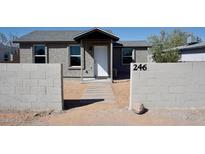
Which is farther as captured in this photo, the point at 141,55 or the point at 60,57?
the point at 141,55

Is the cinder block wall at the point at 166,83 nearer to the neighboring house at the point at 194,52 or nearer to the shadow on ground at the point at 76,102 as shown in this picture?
the shadow on ground at the point at 76,102

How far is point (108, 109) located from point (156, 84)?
184 cm

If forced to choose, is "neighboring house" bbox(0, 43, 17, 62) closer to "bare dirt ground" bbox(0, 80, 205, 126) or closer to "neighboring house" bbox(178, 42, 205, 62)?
"neighboring house" bbox(178, 42, 205, 62)

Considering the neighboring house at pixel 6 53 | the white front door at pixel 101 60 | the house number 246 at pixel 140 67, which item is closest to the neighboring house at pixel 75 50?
the white front door at pixel 101 60

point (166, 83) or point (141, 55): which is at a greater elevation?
point (141, 55)

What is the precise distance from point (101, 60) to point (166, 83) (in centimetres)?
864

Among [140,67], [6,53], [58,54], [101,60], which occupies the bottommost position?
[140,67]

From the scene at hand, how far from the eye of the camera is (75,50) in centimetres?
1633

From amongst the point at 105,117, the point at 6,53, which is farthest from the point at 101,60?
the point at 6,53

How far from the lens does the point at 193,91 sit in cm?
728

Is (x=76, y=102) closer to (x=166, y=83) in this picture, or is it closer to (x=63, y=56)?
(x=166, y=83)

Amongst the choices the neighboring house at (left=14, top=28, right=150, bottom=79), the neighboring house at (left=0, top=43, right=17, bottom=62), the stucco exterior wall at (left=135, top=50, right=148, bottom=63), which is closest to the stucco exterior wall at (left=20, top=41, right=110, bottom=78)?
the neighboring house at (left=14, top=28, right=150, bottom=79)

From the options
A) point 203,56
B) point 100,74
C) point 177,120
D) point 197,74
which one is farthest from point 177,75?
point 203,56

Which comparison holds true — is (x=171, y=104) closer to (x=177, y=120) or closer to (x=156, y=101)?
(x=156, y=101)
